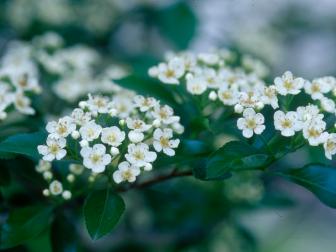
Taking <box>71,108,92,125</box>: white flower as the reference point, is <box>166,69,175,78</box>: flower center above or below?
above

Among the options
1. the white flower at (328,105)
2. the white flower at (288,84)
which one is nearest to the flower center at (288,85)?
the white flower at (288,84)

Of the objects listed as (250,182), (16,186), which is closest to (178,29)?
(250,182)

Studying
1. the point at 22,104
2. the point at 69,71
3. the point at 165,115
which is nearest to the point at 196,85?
the point at 165,115

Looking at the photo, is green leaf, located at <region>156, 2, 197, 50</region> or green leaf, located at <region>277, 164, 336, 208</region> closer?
green leaf, located at <region>277, 164, 336, 208</region>

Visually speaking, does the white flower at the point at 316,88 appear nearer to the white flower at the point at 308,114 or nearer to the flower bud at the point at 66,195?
the white flower at the point at 308,114

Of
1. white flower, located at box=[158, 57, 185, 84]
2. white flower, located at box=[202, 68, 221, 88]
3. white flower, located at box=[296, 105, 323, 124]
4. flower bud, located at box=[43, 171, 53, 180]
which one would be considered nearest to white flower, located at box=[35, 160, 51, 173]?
flower bud, located at box=[43, 171, 53, 180]

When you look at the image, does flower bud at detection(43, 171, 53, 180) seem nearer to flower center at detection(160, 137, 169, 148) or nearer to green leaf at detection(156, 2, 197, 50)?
flower center at detection(160, 137, 169, 148)
